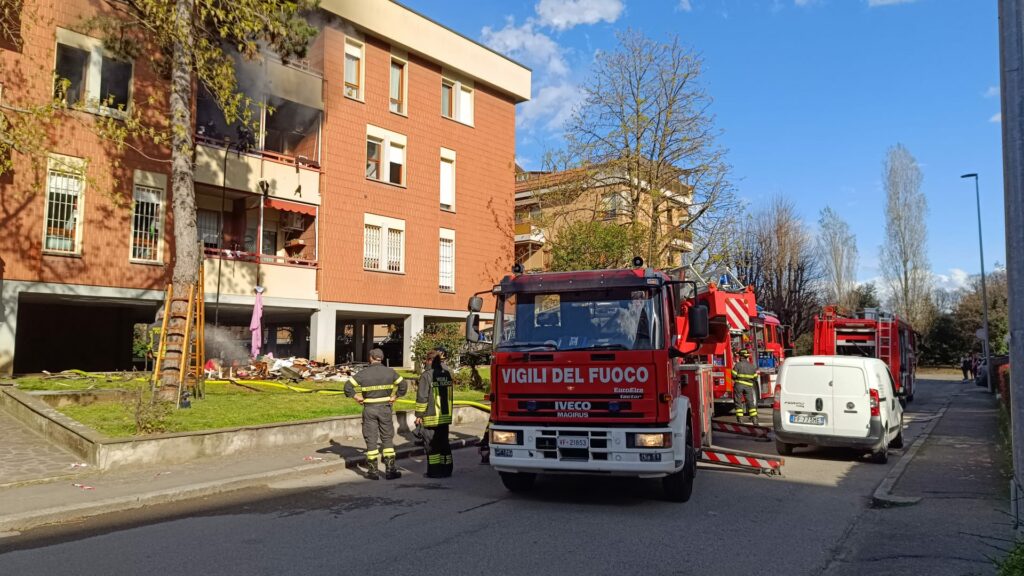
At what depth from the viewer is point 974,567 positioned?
5941 mm

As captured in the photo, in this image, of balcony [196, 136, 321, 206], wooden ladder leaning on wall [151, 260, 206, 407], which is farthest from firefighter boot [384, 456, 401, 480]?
balcony [196, 136, 321, 206]

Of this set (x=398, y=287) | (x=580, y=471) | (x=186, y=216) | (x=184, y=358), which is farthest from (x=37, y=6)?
(x=580, y=471)

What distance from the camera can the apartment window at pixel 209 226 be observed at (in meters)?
22.2

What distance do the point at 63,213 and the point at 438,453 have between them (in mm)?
13389

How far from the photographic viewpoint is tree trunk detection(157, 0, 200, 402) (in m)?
13.7

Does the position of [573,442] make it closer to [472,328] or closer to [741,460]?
[472,328]

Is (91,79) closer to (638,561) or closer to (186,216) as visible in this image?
(186,216)

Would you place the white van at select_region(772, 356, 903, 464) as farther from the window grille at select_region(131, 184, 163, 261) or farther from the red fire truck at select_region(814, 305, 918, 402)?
the window grille at select_region(131, 184, 163, 261)

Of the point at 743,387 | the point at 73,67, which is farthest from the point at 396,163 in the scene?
the point at 743,387

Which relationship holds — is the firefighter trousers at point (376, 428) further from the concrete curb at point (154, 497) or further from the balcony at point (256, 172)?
the balcony at point (256, 172)

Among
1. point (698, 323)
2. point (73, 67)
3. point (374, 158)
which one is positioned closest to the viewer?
point (698, 323)

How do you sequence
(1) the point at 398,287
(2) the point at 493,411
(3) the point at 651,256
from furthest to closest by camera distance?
(3) the point at 651,256, (1) the point at 398,287, (2) the point at 493,411

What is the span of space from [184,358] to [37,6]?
10.3 metres

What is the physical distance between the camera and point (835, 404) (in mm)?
11656
